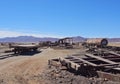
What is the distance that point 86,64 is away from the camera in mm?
13172

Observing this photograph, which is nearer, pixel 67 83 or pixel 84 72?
pixel 67 83

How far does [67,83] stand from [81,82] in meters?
0.62

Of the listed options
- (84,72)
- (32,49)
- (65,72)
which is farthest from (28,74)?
(32,49)

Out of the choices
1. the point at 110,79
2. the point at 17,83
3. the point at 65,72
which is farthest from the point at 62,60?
the point at 110,79

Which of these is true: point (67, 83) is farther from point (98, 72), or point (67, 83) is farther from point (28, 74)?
point (28, 74)

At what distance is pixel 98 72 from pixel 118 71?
83cm

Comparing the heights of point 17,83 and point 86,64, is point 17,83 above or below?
below

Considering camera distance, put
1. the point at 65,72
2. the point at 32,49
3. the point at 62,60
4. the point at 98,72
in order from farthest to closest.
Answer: the point at 32,49 < the point at 62,60 < the point at 65,72 < the point at 98,72

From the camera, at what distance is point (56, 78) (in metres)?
13.7

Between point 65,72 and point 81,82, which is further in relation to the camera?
point 65,72

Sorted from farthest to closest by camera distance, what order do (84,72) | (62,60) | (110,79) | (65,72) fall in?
(62,60) → (65,72) → (84,72) → (110,79)

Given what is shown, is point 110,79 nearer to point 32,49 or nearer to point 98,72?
point 98,72

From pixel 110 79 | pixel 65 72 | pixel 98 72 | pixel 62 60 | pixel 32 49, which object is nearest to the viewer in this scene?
pixel 110 79

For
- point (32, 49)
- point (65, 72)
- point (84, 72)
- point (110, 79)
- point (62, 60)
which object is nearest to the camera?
point (110, 79)
